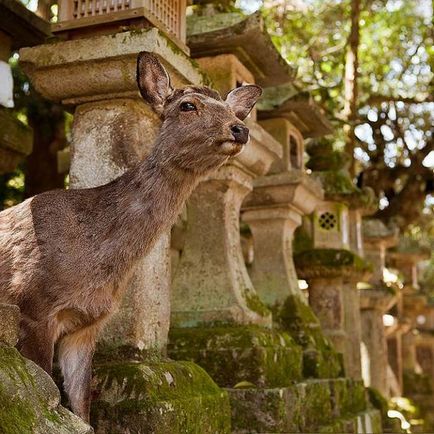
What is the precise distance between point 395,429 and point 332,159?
3.24m

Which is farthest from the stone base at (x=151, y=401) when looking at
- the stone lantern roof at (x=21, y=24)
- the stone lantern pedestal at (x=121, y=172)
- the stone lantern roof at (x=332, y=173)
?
the stone lantern roof at (x=332, y=173)

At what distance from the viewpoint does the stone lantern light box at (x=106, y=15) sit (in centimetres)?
427

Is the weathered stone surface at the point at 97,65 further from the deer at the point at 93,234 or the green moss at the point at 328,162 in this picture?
the green moss at the point at 328,162

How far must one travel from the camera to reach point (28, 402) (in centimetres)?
244

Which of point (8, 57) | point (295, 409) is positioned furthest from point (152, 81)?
point (295, 409)

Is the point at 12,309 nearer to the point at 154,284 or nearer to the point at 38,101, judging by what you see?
the point at 154,284

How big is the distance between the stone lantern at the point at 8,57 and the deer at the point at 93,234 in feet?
7.05

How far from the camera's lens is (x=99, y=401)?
375 centimetres

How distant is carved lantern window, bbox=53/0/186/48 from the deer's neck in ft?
3.49

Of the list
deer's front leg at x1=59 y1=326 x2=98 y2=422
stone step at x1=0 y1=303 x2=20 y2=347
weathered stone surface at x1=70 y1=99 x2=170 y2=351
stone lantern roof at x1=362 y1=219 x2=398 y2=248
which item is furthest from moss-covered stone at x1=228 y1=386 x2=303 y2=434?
stone lantern roof at x1=362 y1=219 x2=398 y2=248

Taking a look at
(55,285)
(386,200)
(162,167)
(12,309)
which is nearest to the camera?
(12,309)

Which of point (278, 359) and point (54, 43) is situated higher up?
point (54, 43)

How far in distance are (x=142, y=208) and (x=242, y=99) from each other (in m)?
0.87

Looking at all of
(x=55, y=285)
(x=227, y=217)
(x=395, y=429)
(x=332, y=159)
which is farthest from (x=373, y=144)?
(x=55, y=285)
